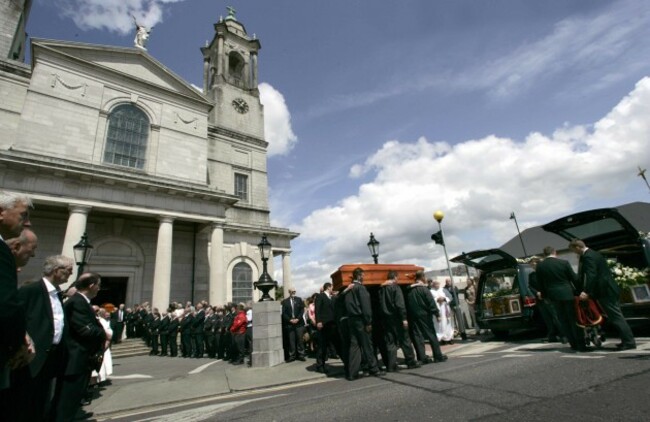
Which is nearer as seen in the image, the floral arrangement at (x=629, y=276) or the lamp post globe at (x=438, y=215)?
the floral arrangement at (x=629, y=276)

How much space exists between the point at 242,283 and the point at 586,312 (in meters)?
19.5

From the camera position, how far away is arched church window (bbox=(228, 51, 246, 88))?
95.6 feet

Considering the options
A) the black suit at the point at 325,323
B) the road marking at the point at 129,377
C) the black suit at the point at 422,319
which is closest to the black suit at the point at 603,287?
the black suit at the point at 422,319

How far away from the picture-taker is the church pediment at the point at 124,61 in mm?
17269

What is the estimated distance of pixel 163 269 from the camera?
15.9m

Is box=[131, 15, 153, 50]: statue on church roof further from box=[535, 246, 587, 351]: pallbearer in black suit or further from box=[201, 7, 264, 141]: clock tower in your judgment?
box=[535, 246, 587, 351]: pallbearer in black suit

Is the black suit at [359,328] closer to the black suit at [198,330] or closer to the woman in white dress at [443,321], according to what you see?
the woman in white dress at [443,321]

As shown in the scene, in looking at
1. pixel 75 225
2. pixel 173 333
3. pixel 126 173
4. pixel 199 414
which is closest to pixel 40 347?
pixel 199 414

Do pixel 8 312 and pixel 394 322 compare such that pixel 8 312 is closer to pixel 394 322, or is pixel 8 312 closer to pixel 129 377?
pixel 394 322

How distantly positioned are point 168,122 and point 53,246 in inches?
376

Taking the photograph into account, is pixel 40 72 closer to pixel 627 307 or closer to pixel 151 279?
pixel 151 279

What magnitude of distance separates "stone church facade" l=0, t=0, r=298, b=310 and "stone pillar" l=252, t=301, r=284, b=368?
30.0ft

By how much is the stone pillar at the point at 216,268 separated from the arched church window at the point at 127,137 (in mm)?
6078

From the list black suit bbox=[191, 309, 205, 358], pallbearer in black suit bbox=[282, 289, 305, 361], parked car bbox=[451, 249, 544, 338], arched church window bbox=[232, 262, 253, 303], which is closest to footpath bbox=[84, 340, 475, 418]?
pallbearer in black suit bbox=[282, 289, 305, 361]
